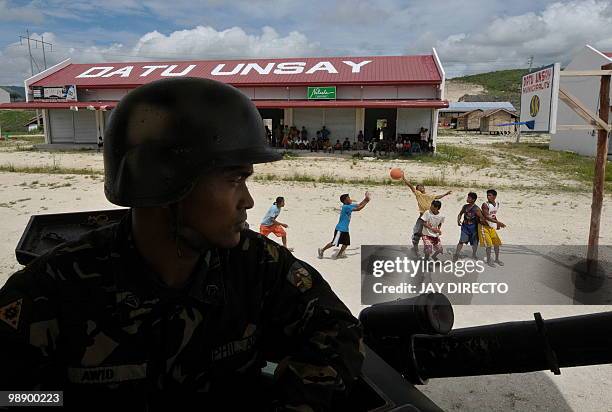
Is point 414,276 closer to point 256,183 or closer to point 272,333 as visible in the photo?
point 272,333

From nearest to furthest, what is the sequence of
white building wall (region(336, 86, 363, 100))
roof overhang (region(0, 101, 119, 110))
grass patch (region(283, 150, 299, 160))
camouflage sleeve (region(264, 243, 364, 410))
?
camouflage sleeve (region(264, 243, 364, 410))
grass patch (region(283, 150, 299, 160))
white building wall (region(336, 86, 363, 100))
roof overhang (region(0, 101, 119, 110))

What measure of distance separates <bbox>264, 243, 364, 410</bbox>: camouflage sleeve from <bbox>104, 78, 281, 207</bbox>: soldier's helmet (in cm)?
39

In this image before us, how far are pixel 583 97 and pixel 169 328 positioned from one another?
27.9 m

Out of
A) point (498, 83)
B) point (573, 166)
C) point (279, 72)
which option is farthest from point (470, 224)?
point (498, 83)

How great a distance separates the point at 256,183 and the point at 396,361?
43.7 ft

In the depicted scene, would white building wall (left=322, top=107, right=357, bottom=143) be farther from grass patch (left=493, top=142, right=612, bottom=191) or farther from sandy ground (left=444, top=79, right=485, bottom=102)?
sandy ground (left=444, top=79, right=485, bottom=102)

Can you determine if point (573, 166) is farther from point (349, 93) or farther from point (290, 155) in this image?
point (290, 155)

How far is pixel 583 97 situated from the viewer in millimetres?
25031

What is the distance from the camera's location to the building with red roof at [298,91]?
85.2 feet

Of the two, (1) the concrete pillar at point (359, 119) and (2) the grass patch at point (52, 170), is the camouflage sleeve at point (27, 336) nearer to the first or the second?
(2) the grass patch at point (52, 170)

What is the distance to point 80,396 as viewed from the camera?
1.35 m

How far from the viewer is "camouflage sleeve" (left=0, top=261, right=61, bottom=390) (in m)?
1.24

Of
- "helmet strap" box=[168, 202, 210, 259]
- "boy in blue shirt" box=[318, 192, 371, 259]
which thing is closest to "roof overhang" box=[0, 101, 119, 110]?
"boy in blue shirt" box=[318, 192, 371, 259]

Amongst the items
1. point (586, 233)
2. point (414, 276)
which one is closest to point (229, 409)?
point (414, 276)
